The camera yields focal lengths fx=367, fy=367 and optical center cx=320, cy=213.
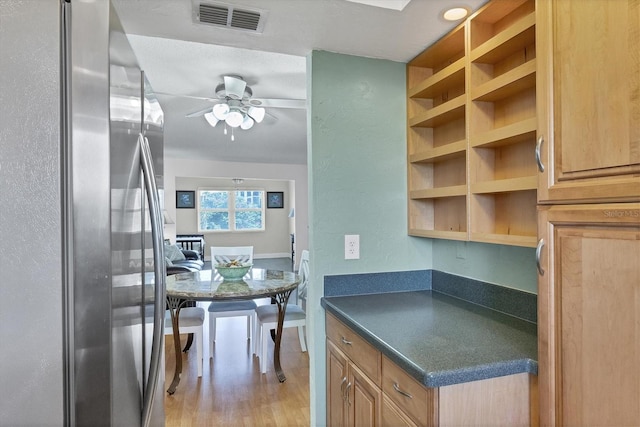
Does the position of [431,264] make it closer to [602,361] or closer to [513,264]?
[513,264]

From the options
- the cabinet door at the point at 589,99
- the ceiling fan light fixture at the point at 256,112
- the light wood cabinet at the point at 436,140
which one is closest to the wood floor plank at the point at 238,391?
the light wood cabinet at the point at 436,140

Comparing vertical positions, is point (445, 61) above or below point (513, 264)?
above

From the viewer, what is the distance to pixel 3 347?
0.52 meters

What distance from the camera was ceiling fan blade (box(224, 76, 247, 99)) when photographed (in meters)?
3.08

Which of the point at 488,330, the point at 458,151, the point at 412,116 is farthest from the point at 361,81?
the point at 488,330

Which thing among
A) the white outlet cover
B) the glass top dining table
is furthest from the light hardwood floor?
the white outlet cover

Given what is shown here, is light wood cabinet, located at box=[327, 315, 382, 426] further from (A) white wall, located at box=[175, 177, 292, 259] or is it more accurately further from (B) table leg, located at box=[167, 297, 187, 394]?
(A) white wall, located at box=[175, 177, 292, 259]

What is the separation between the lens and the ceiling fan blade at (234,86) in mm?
3082

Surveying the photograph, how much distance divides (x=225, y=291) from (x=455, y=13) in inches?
92.1

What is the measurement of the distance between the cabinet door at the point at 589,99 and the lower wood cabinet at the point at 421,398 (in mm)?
610

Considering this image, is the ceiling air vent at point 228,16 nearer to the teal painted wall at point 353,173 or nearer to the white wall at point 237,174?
the teal painted wall at point 353,173

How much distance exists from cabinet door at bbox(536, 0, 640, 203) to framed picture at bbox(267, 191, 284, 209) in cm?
1024

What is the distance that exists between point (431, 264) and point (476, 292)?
350mm

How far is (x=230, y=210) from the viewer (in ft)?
35.2
